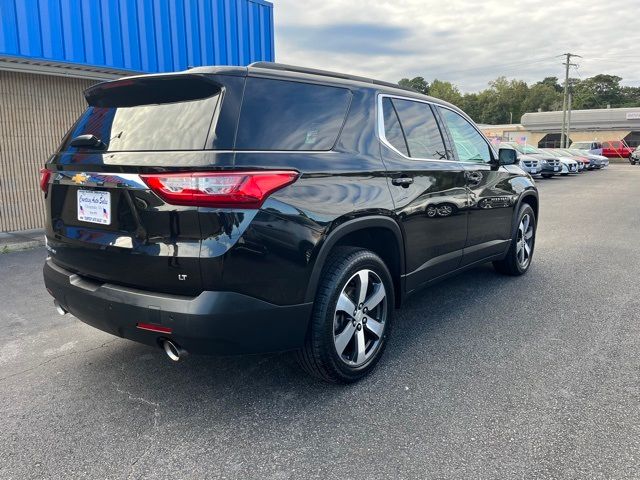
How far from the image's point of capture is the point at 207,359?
3.51 m

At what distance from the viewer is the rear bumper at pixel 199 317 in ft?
7.85

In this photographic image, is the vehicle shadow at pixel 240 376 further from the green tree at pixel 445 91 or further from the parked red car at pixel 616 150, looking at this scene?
the green tree at pixel 445 91

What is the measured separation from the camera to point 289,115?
2781mm

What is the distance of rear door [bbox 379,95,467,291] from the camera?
3.42m

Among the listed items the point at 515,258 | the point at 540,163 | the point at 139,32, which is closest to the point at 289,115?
the point at 515,258

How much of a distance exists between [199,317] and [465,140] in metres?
3.09

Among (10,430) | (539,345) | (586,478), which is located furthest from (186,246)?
(539,345)

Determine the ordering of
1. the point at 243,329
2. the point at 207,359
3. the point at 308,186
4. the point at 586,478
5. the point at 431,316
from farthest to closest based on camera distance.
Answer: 1. the point at 431,316
2. the point at 207,359
3. the point at 308,186
4. the point at 243,329
5. the point at 586,478

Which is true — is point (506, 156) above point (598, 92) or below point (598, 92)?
below

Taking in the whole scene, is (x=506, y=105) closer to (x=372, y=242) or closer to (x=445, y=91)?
(x=445, y=91)

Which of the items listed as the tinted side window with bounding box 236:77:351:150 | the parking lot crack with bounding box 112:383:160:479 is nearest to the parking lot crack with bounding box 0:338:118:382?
the parking lot crack with bounding box 112:383:160:479

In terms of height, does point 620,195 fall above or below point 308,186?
below

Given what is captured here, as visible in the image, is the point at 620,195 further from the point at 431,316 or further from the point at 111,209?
the point at 111,209

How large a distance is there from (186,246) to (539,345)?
2.72 m
